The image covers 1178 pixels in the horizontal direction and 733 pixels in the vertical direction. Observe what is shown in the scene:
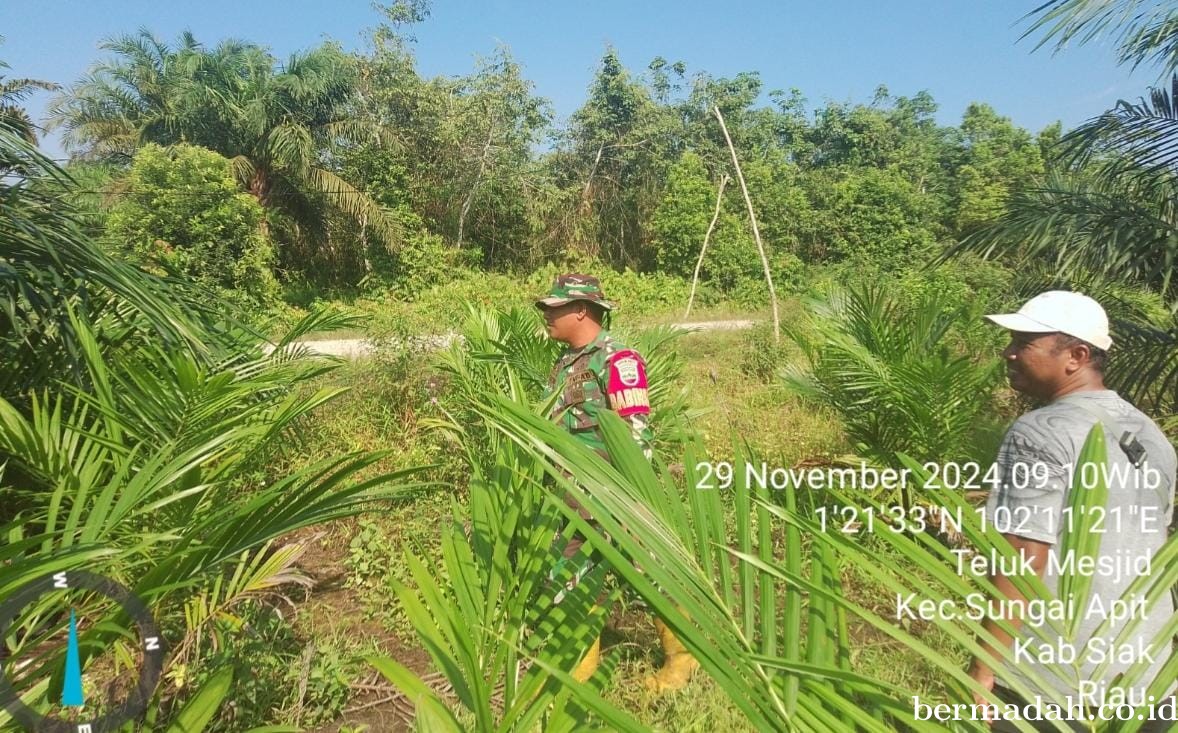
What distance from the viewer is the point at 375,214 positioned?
13.1m

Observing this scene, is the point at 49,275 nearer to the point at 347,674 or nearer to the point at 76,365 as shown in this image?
the point at 76,365

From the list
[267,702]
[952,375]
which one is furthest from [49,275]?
[952,375]

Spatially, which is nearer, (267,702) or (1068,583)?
(1068,583)

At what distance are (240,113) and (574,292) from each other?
482 inches

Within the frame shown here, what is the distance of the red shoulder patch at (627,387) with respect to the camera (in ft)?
6.71

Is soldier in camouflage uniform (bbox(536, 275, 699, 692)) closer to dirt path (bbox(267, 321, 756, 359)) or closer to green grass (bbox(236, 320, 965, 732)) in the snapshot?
green grass (bbox(236, 320, 965, 732))

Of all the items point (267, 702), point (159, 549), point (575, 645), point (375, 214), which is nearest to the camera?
point (575, 645)

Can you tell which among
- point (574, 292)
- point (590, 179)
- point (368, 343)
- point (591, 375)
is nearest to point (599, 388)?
point (591, 375)

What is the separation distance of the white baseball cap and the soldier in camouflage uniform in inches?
42.3

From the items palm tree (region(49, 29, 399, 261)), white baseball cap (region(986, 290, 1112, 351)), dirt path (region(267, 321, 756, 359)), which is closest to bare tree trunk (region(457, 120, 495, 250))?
palm tree (region(49, 29, 399, 261))

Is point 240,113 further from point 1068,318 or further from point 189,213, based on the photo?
point 1068,318

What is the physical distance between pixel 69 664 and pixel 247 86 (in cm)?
1387
